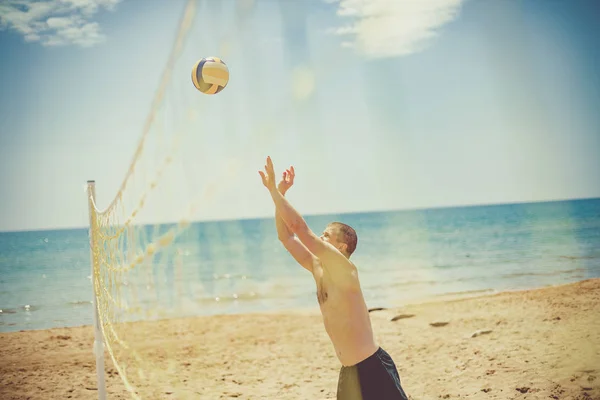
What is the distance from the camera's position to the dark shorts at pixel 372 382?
3.09m

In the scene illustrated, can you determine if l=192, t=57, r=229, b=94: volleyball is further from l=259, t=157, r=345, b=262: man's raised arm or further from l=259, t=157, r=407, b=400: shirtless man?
l=259, t=157, r=345, b=262: man's raised arm

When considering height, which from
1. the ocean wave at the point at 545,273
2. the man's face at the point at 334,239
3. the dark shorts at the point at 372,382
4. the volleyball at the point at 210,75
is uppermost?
the volleyball at the point at 210,75

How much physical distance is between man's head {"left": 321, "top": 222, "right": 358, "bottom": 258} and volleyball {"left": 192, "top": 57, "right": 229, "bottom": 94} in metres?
2.58

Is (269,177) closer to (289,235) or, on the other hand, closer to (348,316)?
(289,235)

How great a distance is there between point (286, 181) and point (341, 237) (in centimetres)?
52

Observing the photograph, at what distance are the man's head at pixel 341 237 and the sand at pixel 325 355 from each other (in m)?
3.48

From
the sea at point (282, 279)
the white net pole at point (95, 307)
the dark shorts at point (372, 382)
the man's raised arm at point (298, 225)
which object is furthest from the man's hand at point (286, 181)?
the sea at point (282, 279)

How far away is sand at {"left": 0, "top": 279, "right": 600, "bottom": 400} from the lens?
6078 mm

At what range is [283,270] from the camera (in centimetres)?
2833

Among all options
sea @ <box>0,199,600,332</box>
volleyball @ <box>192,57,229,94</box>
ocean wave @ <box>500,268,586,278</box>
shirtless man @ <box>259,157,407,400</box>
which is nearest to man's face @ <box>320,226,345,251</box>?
shirtless man @ <box>259,157,407,400</box>

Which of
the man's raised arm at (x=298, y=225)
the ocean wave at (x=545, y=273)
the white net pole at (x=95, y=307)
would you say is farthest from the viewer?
the ocean wave at (x=545, y=273)

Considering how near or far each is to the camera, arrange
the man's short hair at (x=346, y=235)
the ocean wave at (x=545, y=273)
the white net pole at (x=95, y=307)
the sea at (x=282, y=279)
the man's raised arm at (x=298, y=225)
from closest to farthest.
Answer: the man's raised arm at (x=298, y=225) < the man's short hair at (x=346, y=235) < the white net pole at (x=95, y=307) < the sea at (x=282, y=279) < the ocean wave at (x=545, y=273)

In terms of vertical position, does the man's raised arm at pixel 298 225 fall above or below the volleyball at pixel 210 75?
below

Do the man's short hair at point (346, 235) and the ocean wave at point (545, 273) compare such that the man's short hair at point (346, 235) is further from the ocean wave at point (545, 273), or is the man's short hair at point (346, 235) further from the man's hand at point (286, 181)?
the ocean wave at point (545, 273)
